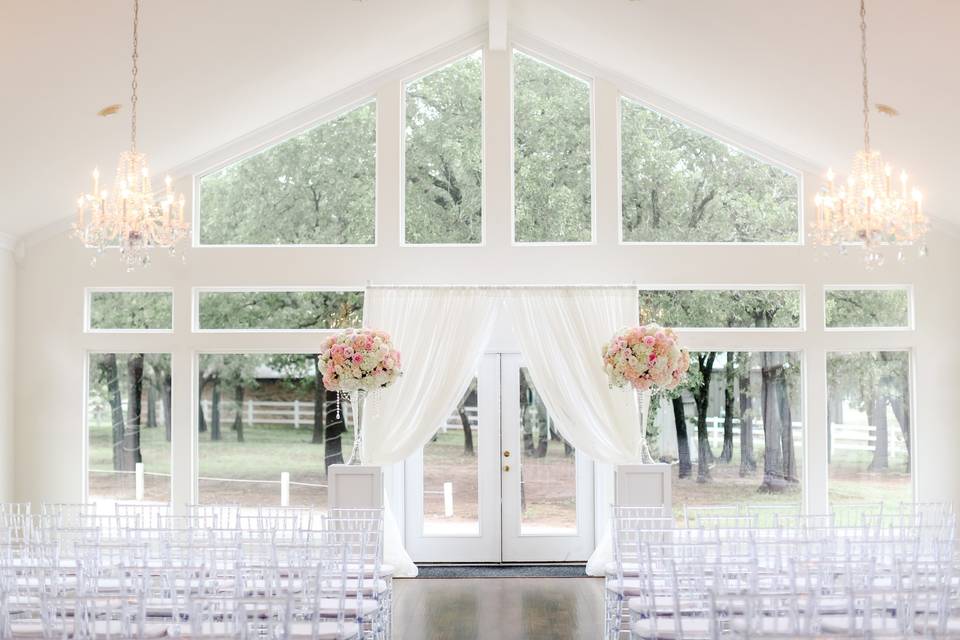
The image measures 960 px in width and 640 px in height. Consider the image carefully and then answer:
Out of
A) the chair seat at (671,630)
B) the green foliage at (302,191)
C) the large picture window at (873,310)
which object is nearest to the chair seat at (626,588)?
the chair seat at (671,630)

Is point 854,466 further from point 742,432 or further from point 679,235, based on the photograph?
point 679,235

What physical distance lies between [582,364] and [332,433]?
8.30ft

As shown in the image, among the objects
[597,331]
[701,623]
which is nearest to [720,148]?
[597,331]

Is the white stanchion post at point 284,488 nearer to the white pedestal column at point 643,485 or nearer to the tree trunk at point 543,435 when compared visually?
the tree trunk at point 543,435

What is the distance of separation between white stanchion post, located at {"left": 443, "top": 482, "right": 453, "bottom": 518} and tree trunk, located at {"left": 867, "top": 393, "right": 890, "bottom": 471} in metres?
4.04

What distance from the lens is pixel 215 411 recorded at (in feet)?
34.0

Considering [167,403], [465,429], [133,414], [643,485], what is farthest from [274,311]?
[643,485]

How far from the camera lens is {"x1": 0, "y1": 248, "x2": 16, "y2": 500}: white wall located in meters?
9.97

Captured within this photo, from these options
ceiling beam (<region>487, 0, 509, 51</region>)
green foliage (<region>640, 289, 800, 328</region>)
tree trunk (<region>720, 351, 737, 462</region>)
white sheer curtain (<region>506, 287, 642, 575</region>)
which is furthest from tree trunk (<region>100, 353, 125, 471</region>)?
tree trunk (<region>720, 351, 737, 462</region>)

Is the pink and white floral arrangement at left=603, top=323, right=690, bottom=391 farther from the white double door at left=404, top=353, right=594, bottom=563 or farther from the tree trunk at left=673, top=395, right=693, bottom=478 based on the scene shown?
the white double door at left=404, top=353, right=594, bottom=563

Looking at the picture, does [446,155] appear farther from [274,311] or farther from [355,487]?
[355,487]

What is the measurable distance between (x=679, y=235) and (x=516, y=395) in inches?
87.5

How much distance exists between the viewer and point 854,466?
33.8ft

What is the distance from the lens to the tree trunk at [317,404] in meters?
10.4
